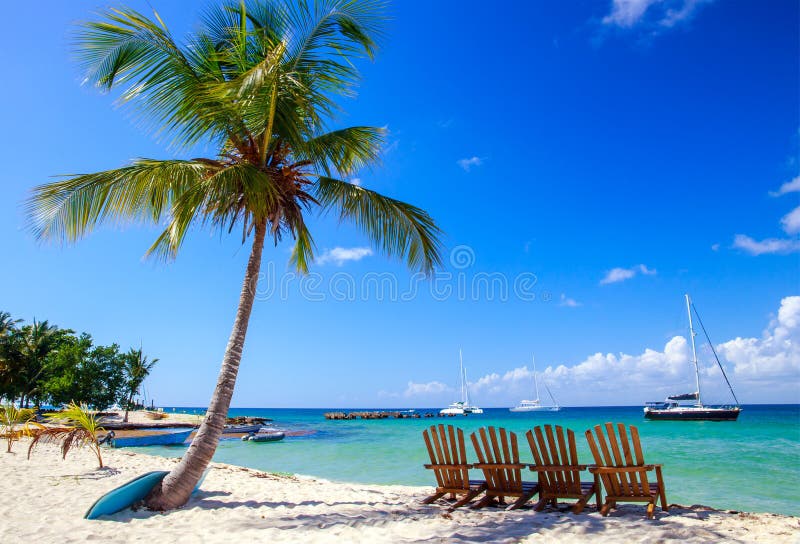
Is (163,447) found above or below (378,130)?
below

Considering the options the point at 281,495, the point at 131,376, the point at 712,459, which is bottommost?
the point at 712,459

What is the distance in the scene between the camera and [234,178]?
253 inches

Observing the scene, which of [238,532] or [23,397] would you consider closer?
[238,532]

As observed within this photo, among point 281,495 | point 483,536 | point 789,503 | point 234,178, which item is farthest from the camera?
point 789,503

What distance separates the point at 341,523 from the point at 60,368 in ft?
140

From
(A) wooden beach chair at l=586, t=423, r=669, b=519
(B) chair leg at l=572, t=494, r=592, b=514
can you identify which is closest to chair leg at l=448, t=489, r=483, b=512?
(B) chair leg at l=572, t=494, r=592, b=514

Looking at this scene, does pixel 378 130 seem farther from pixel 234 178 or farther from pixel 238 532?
pixel 238 532

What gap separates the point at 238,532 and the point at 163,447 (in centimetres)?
2294

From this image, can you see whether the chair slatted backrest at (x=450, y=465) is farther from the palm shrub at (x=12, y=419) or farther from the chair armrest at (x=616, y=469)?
the palm shrub at (x=12, y=419)

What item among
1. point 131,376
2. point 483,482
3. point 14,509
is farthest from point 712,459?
point 131,376

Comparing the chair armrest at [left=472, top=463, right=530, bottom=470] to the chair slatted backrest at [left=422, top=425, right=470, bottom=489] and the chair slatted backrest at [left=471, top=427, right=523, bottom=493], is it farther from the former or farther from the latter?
the chair slatted backrest at [left=422, top=425, right=470, bottom=489]

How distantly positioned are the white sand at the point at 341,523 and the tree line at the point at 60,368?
36481 millimetres

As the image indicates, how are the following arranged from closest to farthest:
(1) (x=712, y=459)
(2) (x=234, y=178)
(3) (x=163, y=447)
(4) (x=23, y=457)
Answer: (2) (x=234, y=178) < (4) (x=23, y=457) < (1) (x=712, y=459) < (3) (x=163, y=447)

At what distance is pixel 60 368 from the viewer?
38.8 metres
